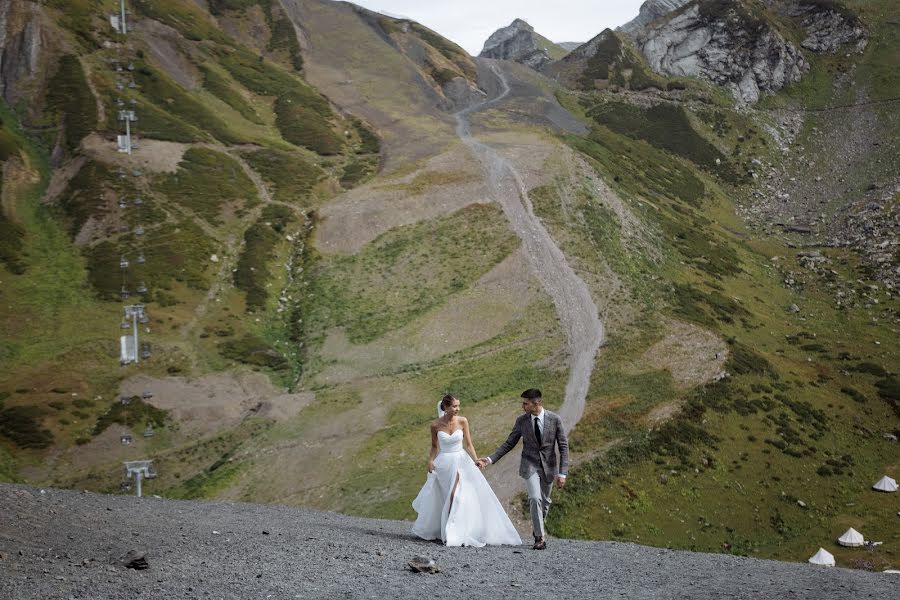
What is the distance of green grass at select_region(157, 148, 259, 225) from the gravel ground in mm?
67421

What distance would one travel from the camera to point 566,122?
141 meters

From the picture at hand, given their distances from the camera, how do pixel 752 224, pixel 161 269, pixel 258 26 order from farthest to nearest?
pixel 258 26
pixel 752 224
pixel 161 269

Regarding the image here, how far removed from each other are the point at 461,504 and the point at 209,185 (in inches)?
3137

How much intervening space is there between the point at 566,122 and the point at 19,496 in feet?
423

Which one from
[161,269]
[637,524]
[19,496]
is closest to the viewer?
[19,496]

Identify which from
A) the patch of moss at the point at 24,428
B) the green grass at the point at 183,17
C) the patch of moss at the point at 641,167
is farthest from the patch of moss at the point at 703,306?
the green grass at the point at 183,17

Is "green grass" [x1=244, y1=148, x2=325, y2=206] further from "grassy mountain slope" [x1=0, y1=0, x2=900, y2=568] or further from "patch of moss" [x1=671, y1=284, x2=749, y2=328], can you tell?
"patch of moss" [x1=671, y1=284, x2=749, y2=328]

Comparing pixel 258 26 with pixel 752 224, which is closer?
pixel 752 224

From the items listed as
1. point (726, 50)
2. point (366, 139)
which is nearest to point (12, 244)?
point (366, 139)

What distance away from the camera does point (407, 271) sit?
77.3m

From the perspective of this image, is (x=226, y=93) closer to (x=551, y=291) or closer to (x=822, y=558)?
(x=551, y=291)

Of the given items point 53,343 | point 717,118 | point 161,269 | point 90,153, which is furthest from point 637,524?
point 717,118

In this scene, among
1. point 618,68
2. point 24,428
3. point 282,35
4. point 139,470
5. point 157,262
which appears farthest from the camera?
point 618,68

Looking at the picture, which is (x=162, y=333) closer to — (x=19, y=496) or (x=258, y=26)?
(x=19, y=496)
